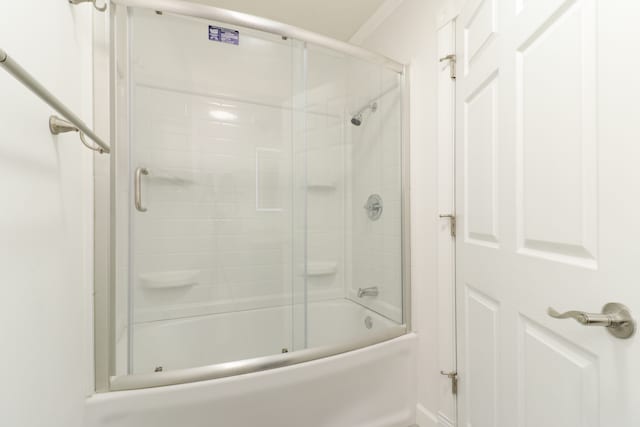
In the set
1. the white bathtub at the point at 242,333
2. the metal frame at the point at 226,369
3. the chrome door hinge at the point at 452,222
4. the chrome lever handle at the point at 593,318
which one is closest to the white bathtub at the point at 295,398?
the metal frame at the point at 226,369

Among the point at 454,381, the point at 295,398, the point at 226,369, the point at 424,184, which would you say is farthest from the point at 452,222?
the point at 226,369

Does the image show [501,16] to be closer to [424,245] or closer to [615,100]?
[615,100]

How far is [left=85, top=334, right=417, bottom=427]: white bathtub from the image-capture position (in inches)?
40.2

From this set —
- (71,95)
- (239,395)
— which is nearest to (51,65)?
(71,95)

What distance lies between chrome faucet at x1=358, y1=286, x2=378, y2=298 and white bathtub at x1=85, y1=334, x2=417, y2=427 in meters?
0.35

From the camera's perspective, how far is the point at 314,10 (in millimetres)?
1818

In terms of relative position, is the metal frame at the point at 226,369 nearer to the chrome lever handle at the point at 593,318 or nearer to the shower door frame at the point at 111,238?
the shower door frame at the point at 111,238

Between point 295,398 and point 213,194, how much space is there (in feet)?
4.01

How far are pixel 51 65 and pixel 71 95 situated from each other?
0.14m

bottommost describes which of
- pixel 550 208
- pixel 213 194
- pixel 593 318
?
pixel 593 318

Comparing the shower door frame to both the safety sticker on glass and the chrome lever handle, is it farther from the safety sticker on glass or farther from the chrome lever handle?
the chrome lever handle

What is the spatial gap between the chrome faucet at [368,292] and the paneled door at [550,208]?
69 cm

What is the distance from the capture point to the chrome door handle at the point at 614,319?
541 millimetres

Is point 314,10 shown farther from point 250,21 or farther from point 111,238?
point 111,238
